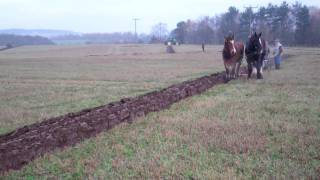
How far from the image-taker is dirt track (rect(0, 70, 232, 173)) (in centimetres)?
792

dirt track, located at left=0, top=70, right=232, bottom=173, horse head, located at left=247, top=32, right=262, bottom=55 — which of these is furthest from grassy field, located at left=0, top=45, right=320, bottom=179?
horse head, located at left=247, top=32, right=262, bottom=55

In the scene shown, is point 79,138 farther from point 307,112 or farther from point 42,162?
point 307,112

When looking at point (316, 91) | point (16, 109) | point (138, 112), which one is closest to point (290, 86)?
point (316, 91)

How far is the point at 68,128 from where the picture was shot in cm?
983

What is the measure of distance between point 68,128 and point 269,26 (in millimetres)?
100496

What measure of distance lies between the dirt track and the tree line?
6738 centimetres

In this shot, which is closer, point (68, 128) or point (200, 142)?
point (200, 142)

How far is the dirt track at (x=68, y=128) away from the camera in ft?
26.0

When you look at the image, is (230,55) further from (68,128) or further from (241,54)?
(68,128)

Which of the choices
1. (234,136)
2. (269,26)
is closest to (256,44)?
(234,136)

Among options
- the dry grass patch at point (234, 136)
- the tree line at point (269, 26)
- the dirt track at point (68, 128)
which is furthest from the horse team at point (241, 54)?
the tree line at point (269, 26)

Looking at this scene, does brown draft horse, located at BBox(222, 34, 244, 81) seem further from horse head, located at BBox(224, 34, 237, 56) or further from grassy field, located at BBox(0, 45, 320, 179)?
grassy field, located at BBox(0, 45, 320, 179)

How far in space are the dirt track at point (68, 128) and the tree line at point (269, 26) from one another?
67.4 meters

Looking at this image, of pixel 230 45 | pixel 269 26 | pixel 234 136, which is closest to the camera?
pixel 234 136
